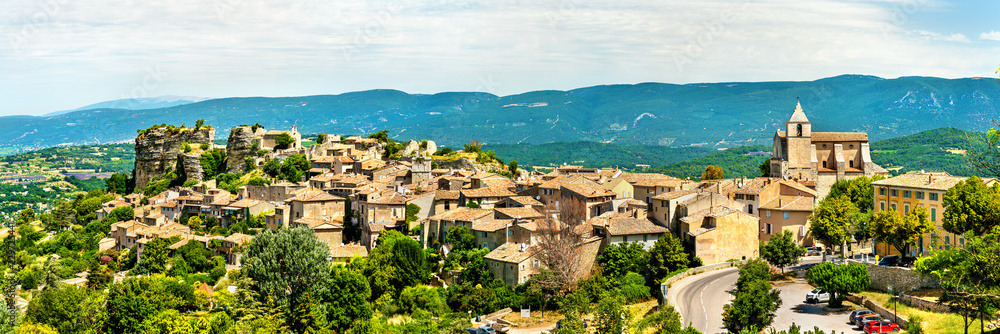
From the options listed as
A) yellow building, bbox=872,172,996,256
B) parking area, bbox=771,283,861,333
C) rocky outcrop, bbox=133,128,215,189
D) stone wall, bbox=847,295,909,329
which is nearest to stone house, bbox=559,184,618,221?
parking area, bbox=771,283,861,333

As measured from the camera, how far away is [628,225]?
51000mm

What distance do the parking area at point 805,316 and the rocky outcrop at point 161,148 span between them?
80.6 meters

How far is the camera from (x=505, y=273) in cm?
5091

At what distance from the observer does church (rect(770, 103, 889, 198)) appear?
228 feet

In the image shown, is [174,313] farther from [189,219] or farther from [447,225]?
[189,219]

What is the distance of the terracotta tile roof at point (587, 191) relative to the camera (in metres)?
58.0

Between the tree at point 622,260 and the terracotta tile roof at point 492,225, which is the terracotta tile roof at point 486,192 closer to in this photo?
the terracotta tile roof at point 492,225

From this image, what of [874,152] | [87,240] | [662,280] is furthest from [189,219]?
[874,152]

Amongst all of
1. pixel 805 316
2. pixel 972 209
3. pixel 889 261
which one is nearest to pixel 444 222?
pixel 805 316

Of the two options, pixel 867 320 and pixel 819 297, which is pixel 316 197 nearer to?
pixel 819 297

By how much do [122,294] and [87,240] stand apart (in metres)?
35.2

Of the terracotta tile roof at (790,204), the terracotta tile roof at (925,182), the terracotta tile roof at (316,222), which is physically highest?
the terracotta tile roof at (925,182)

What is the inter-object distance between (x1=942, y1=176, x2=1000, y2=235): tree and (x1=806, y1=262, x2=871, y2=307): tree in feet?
16.9

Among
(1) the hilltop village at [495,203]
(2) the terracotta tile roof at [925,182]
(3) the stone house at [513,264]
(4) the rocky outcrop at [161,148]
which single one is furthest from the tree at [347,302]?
(4) the rocky outcrop at [161,148]
